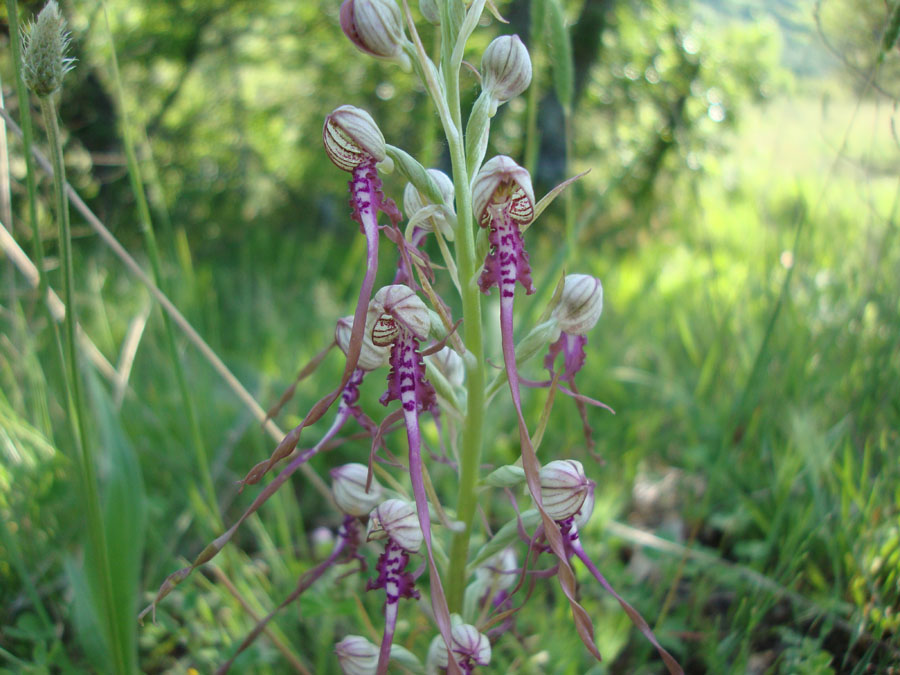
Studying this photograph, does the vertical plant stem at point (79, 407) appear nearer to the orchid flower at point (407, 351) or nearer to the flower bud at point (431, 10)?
the orchid flower at point (407, 351)

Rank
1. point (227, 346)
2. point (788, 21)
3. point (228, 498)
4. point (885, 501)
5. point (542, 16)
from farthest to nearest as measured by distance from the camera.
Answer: point (227, 346) < point (788, 21) < point (228, 498) < point (542, 16) < point (885, 501)

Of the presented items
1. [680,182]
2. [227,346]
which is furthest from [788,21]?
[680,182]

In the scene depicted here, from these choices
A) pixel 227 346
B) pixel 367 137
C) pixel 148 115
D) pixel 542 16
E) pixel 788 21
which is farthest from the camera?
pixel 148 115

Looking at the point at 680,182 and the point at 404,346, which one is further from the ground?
the point at 404,346

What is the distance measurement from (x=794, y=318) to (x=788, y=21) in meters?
0.74

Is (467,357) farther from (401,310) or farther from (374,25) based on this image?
(374,25)

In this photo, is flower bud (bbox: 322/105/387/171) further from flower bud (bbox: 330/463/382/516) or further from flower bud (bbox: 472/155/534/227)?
flower bud (bbox: 330/463/382/516)

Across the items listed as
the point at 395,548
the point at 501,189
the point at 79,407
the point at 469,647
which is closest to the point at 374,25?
the point at 501,189

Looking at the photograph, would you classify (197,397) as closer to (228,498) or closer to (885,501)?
(228,498)

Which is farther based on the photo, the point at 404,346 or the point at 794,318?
the point at 794,318

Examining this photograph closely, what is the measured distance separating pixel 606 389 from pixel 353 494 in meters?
1.11

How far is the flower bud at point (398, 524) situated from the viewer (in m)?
0.77

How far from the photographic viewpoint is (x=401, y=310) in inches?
29.2

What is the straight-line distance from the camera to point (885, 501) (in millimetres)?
1105
